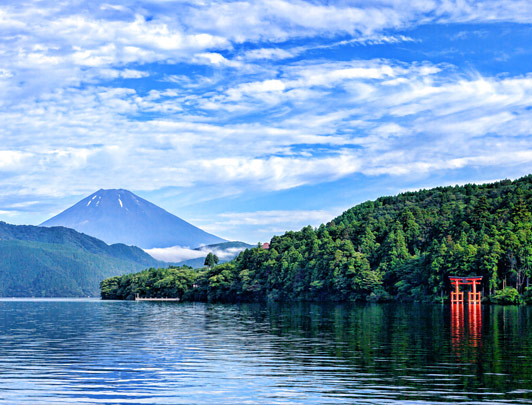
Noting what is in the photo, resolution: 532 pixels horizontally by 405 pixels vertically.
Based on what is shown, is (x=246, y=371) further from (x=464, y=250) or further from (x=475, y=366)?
(x=464, y=250)

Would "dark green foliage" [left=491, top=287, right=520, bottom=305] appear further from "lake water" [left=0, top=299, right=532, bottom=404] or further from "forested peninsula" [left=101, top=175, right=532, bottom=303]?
"lake water" [left=0, top=299, right=532, bottom=404]

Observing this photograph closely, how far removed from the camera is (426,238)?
18525 cm

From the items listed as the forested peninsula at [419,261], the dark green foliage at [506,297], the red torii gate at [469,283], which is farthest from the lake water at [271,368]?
the forested peninsula at [419,261]

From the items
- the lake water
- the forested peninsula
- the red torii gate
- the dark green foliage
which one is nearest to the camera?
the lake water

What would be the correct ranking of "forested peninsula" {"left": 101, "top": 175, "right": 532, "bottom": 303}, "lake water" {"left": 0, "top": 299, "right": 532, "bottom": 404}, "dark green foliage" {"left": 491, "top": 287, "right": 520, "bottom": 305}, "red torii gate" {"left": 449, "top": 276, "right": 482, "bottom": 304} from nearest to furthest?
"lake water" {"left": 0, "top": 299, "right": 532, "bottom": 404}, "dark green foliage" {"left": 491, "top": 287, "right": 520, "bottom": 305}, "red torii gate" {"left": 449, "top": 276, "right": 482, "bottom": 304}, "forested peninsula" {"left": 101, "top": 175, "right": 532, "bottom": 303}

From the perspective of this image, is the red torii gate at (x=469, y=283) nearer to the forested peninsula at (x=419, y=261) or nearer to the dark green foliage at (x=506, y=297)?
the forested peninsula at (x=419, y=261)

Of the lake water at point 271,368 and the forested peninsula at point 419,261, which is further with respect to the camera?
the forested peninsula at point 419,261

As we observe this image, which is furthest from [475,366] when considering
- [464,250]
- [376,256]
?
[376,256]

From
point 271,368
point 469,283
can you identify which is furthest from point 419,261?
point 271,368

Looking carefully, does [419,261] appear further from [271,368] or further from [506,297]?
[271,368]

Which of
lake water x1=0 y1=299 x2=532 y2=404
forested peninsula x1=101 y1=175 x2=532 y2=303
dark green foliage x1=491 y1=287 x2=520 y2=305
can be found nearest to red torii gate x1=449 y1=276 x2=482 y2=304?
forested peninsula x1=101 y1=175 x2=532 y2=303

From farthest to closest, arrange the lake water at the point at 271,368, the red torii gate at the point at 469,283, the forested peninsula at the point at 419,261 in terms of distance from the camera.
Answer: the forested peninsula at the point at 419,261
the red torii gate at the point at 469,283
the lake water at the point at 271,368

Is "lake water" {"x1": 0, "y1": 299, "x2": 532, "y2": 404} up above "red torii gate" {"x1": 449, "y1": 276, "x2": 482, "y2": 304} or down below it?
below

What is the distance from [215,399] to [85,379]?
306 inches
